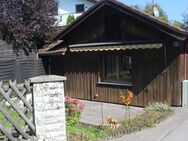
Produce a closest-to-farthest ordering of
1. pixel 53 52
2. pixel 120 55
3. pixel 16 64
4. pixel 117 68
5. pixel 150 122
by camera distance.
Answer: pixel 150 122 → pixel 120 55 → pixel 117 68 → pixel 16 64 → pixel 53 52

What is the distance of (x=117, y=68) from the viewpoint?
16.6m

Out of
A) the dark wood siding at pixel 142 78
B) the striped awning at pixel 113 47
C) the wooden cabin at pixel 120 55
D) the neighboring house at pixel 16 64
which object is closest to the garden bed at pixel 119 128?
the dark wood siding at pixel 142 78

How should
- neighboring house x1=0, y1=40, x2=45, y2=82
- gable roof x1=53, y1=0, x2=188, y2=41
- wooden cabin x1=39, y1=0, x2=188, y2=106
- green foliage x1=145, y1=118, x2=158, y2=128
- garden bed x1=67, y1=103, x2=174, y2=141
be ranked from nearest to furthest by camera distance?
1. garden bed x1=67, y1=103, x2=174, y2=141
2. green foliage x1=145, y1=118, x2=158, y2=128
3. gable roof x1=53, y1=0, x2=188, y2=41
4. wooden cabin x1=39, y1=0, x2=188, y2=106
5. neighboring house x1=0, y1=40, x2=45, y2=82

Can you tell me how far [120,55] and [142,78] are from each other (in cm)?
164

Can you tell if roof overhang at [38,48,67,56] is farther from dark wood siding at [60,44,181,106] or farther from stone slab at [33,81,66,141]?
stone slab at [33,81,66,141]

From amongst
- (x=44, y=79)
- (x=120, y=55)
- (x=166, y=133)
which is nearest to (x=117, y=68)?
(x=120, y=55)

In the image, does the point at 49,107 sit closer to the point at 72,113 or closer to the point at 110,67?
the point at 72,113

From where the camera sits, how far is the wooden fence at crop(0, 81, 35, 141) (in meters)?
7.70

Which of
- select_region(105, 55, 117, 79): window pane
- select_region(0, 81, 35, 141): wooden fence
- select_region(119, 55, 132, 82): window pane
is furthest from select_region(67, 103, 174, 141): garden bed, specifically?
select_region(105, 55, 117, 79): window pane

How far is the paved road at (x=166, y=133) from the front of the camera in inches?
369

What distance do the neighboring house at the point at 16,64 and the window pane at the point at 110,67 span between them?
4.21m

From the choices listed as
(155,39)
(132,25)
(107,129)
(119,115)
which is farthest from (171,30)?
(107,129)

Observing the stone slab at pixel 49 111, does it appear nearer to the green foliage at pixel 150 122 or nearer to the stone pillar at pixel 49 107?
the stone pillar at pixel 49 107

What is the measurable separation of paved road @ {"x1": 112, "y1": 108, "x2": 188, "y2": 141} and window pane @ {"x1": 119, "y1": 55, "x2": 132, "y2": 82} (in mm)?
4616
